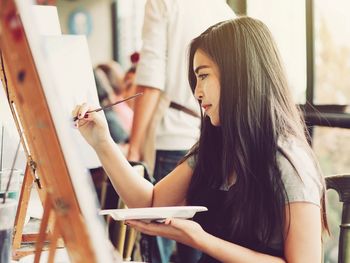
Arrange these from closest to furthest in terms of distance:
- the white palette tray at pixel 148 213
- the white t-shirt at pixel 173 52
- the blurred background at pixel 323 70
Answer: the white palette tray at pixel 148 213, the white t-shirt at pixel 173 52, the blurred background at pixel 323 70

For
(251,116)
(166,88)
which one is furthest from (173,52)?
(251,116)

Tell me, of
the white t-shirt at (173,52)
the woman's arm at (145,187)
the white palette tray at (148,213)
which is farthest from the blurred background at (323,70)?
the white palette tray at (148,213)

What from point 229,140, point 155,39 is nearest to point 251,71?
point 229,140

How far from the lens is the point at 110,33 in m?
6.27

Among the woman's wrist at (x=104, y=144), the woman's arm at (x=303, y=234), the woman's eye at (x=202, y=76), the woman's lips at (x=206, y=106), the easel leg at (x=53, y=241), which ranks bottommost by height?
the woman's arm at (x=303, y=234)

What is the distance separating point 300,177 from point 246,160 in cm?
13

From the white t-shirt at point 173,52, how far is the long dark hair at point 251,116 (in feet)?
Answer: 2.58

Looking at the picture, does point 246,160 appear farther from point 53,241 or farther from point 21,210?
point 53,241

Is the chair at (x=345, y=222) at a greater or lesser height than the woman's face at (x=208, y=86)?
lesser

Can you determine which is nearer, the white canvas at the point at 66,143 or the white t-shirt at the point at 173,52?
the white canvas at the point at 66,143

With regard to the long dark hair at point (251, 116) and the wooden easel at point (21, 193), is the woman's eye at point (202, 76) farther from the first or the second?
the wooden easel at point (21, 193)

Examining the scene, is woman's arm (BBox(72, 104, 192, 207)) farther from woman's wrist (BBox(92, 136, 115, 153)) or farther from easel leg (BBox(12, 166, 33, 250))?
easel leg (BBox(12, 166, 33, 250))

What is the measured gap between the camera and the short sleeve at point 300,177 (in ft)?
4.37

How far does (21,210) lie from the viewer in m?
1.41
